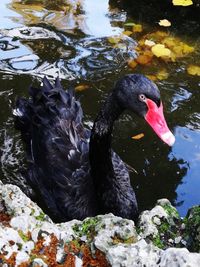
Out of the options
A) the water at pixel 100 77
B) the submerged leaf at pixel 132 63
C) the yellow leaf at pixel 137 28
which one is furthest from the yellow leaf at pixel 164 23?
the submerged leaf at pixel 132 63

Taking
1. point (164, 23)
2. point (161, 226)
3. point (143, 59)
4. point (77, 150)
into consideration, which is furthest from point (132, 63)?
point (161, 226)

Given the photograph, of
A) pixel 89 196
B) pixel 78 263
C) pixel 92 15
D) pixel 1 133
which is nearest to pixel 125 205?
pixel 89 196

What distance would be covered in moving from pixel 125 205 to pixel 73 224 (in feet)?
4.07

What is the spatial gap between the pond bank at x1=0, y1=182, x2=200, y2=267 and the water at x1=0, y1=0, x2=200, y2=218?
5.19ft

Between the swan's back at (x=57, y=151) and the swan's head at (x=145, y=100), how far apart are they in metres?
0.67

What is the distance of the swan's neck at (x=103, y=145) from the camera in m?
2.38

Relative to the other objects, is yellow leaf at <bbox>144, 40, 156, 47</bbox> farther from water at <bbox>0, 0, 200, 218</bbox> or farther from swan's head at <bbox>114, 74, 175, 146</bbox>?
swan's head at <bbox>114, 74, 175, 146</bbox>

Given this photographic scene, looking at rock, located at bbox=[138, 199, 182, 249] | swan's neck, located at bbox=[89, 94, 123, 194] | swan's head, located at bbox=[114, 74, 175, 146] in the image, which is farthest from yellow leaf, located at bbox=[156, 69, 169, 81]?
rock, located at bbox=[138, 199, 182, 249]

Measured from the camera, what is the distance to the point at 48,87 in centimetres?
312

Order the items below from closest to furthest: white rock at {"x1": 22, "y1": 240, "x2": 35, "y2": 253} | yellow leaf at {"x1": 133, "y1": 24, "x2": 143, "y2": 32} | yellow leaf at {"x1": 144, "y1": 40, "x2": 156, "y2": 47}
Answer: white rock at {"x1": 22, "y1": 240, "x2": 35, "y2": 253}
yellow leaf at {"x1": 144, "y1": 40, "x2": 156, "y2": 47}
yellow leaf at {"x1": 133, "y1": 24, "x2": 143, "y2": 32}

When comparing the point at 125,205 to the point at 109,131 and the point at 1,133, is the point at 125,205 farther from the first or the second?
the point at 1,133

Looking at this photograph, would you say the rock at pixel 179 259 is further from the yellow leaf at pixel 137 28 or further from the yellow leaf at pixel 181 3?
the yellow leaf at pixel 181 3

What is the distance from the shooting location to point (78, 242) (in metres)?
1.35

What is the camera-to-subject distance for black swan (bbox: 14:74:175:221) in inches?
89.1
